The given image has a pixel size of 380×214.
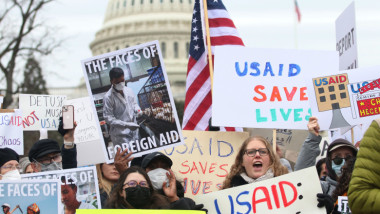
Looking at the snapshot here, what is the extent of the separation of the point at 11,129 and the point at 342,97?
11.1 ft

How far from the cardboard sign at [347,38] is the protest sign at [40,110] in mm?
3497

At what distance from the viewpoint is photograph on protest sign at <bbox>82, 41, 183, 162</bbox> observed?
19.5 ft

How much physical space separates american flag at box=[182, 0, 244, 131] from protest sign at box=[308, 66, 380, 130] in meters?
1.90

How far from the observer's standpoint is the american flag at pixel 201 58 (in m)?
7.85

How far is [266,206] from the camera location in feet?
16.8

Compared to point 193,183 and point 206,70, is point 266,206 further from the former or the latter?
point 206,70

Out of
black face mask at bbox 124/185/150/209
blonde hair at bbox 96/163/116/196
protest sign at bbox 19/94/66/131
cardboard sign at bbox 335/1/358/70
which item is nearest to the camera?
black face mask at bbox 124/185/150/209

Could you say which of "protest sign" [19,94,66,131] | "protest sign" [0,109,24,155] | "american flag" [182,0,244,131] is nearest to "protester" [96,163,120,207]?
"american flag" [182,0,244,131]

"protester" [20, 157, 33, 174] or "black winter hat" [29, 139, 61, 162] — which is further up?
"black winter hat" [29, 139, 61, 162]

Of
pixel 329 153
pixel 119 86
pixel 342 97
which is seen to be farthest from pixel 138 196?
pixel 342 97

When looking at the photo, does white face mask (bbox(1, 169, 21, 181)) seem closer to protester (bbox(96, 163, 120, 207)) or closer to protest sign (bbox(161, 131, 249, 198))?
protester (bbox(96, 163, 120, 207))

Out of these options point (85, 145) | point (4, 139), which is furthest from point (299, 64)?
point (4, 139)

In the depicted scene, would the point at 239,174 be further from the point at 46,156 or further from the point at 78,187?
the point at 46,156

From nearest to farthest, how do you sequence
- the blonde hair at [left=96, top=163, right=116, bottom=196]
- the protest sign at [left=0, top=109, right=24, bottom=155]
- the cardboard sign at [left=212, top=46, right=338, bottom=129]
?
the blonde hair at [left=96, top=163, right=116, bottom=196] < the cardboard sign at [left=212, top=46, right=338, bottom=129] < the protest sign at [left=0, top=109, right=24, bottom=155]
